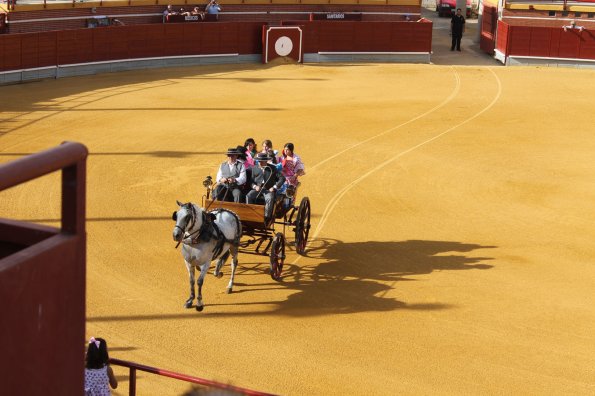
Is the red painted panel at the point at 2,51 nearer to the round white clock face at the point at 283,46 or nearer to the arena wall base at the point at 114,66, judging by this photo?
the arena wall base at the point at 114,66

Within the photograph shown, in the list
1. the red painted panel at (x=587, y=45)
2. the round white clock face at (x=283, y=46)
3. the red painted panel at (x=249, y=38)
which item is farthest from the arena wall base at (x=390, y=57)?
the red painted panel at (x=587, y=45)

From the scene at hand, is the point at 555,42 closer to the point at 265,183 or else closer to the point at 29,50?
the point at 29,50

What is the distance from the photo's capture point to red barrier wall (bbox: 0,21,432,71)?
3219 centimetres

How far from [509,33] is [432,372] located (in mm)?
28345

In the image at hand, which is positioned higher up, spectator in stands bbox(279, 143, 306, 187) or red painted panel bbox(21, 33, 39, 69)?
red painted panel bbox(21, 33, 39, 69)

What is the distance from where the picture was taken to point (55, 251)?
412 centimetres

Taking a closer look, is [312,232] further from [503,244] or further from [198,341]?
[198,341]

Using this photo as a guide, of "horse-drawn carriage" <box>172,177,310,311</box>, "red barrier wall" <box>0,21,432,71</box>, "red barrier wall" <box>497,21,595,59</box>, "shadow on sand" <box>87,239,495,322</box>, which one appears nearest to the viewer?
"horse-drawn carriage" <box>172,177,310,311</box>

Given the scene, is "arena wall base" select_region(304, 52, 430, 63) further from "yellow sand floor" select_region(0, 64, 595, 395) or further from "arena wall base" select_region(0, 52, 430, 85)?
"yellow sand floor" select_region(0, 64, 595, 395)

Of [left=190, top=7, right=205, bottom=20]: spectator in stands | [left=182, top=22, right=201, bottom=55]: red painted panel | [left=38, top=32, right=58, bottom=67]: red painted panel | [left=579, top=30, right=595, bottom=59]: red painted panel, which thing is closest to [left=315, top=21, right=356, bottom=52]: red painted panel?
[left=190, top=7, right=205, bottom=20]: spectator in stands

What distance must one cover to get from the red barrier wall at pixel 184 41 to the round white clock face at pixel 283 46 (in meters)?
0.70

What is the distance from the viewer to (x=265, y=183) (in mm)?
15844

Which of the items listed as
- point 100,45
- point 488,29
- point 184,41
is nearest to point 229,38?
point 184,41

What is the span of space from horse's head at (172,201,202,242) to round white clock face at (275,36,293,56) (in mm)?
24733
